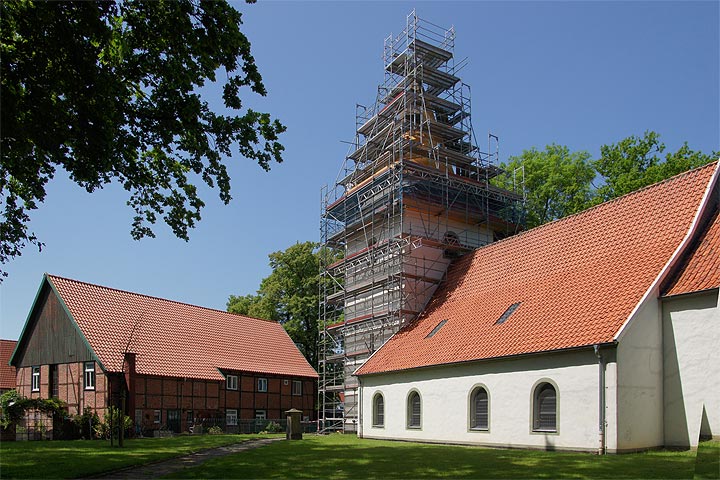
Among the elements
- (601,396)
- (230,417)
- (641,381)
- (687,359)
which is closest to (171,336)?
(230,417)

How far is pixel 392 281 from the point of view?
3183 centimetres

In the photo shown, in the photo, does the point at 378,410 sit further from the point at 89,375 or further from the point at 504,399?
the point at 89,375

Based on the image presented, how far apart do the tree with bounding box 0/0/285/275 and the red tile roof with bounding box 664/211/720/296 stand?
11.8 m

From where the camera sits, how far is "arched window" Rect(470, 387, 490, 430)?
22.7 meters

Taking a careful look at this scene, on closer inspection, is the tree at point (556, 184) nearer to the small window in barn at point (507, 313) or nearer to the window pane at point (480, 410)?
the small window in barn at point (507, 313)

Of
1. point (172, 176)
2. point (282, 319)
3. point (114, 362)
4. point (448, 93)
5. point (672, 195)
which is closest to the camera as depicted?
point (172, 176)

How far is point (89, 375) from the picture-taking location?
31.6m

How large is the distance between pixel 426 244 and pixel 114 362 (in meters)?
15.7

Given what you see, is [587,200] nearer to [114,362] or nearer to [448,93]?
[448,93]

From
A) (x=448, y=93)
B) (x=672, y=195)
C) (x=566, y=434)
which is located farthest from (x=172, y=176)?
(x=448, y=93)

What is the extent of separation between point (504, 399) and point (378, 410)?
8.74 meters

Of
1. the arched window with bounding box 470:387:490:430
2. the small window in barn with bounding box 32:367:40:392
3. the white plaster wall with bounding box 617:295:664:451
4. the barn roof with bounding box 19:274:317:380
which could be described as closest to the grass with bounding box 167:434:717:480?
the white plaster wall with bounding box 617:295:664:451

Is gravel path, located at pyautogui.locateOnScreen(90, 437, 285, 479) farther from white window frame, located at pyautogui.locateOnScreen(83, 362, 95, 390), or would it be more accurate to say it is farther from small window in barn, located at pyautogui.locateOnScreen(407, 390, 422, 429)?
white window frame, located at pyautogui.locateOnScreen(83, 362, 95, 390)

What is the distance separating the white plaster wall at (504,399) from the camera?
1872 centimetres
